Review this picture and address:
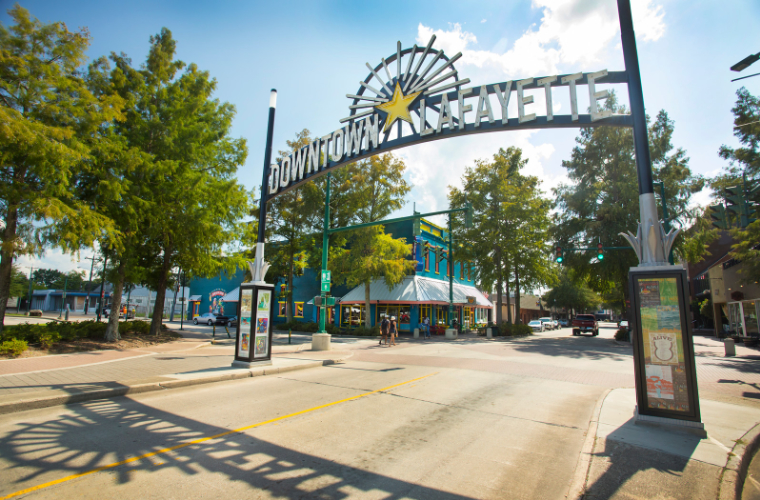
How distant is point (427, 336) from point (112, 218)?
2248cm

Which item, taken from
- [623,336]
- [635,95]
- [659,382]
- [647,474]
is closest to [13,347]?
[647,474]

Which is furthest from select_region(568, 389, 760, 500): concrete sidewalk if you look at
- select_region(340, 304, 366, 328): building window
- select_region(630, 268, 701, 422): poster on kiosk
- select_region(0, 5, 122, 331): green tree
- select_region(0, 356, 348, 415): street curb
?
select_region(340, 304, 366, 328): building window

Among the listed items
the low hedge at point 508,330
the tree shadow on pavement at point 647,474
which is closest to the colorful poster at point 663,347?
the tree shadow on pavement at point 647,474

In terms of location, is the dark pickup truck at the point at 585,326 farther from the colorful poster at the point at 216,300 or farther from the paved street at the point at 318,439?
the colorful poster at the point at 216,300

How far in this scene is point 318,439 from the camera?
5598mm

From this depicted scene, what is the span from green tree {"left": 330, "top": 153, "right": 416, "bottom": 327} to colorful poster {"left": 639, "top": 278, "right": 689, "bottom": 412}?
23032mm

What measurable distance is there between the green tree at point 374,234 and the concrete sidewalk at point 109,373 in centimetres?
1388

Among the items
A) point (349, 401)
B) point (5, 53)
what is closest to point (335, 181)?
point (5, 53)

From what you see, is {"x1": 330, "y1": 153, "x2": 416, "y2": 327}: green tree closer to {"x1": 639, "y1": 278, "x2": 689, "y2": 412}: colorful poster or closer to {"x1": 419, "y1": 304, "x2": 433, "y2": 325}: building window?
{"x1": 419, "y1": 304, "x2": 433, "y2": 325}: building window

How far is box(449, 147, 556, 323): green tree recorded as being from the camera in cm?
3375

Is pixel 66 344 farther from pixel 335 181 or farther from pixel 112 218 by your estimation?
pixel 335 181

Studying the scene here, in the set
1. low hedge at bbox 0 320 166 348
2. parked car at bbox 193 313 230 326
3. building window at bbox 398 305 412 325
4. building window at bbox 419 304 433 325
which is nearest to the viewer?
low hedge at bbox 0 320 166 348

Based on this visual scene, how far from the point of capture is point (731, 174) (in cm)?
2481

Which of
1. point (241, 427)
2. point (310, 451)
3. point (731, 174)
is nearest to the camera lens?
point (310, 451)
